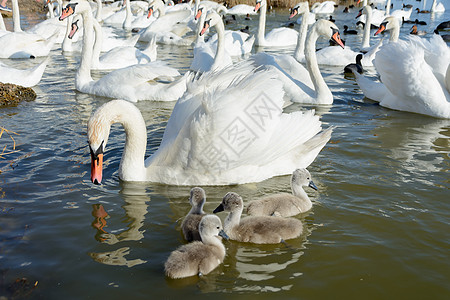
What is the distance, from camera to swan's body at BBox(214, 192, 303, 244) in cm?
498

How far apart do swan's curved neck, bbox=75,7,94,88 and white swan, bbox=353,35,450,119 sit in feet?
19.3

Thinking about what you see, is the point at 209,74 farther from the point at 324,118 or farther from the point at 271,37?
the point at 271,37

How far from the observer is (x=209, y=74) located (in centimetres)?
641

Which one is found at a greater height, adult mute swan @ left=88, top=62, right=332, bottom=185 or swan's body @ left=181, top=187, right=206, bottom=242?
adult mute swan @ left=88, top=62, right=332, bottom=185

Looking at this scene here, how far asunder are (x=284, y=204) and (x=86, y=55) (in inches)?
293

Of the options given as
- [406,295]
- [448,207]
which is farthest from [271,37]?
[406,295]

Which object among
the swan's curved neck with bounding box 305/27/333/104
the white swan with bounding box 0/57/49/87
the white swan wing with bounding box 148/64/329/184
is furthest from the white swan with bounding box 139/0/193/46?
the white swan wing with bounding box 148/64/329/184

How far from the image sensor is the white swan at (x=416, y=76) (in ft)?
29.8

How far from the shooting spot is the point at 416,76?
906 centimetres

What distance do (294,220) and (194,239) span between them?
0.99 metres

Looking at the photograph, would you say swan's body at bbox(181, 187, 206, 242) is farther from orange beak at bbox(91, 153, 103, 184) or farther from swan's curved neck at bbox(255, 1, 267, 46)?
swan's curved neck at bbox(255, 1, 267, 46)

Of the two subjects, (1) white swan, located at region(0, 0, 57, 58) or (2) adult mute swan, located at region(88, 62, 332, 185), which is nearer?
(2) adult mute swan, located at region(88, 62, 332, 185)

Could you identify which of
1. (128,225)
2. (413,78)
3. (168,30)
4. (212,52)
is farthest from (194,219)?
(168,30)

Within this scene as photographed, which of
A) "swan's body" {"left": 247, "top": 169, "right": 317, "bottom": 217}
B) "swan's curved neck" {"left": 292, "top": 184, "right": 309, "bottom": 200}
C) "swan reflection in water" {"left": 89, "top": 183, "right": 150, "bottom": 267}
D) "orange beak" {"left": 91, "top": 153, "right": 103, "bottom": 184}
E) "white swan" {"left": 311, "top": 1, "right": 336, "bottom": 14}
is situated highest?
"white swan" {"left": 311, "top": 1, "right": 336, "bottom": 14}
